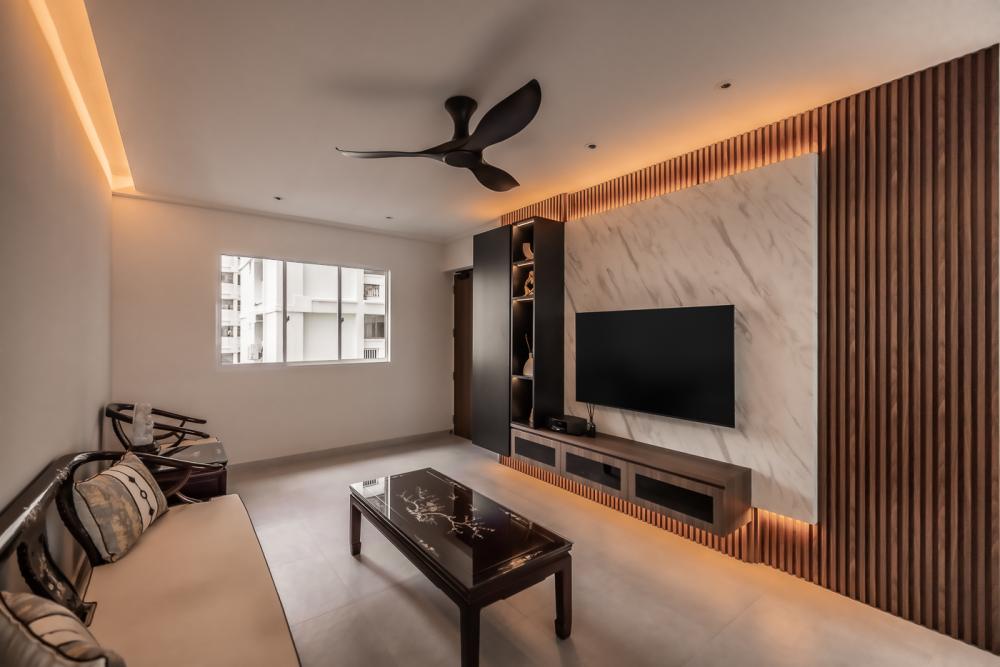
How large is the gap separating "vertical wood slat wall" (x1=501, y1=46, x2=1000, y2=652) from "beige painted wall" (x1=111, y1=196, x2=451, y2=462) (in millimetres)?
4247

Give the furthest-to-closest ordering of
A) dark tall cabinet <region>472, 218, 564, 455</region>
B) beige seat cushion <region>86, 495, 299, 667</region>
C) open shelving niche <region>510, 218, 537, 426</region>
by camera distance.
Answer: open shelving niche <region>510, 218, 537, 426</region> → dark tall cabinet <region>472, 218, 564, 455</region> → beige seat cushion <region>86, 495, 299, 667</region>

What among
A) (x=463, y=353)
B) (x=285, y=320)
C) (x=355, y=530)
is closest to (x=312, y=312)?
(x=285, y=320)

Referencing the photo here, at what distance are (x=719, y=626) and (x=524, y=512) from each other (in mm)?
1632

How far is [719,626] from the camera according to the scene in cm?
218

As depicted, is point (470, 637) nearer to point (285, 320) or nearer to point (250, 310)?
point (285, 320)

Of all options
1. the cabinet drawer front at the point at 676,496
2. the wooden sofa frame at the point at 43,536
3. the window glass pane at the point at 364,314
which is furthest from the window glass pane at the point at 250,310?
the cabinet drawer front at the point at 676,496

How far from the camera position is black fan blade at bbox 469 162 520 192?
8.57ft

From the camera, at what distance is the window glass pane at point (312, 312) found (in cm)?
506

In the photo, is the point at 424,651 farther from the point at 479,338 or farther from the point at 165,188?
the point at 165,188

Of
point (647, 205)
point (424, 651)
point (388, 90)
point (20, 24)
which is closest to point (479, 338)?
point (647, 205)

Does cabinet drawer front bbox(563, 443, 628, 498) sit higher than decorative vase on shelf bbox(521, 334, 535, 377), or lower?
lower

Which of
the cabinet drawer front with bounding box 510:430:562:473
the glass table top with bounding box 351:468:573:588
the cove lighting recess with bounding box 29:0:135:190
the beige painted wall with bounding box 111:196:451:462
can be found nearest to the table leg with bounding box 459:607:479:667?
the glass table top with bounding box 351:468:573:588

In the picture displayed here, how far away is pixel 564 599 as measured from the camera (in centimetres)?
208

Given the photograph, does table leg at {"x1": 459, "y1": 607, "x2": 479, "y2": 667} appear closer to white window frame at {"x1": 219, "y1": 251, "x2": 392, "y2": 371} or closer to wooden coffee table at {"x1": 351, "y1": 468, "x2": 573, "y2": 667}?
wooden coffee table at {"x1": 351, "y1": 468, "x2": 573, "y2": 667}
